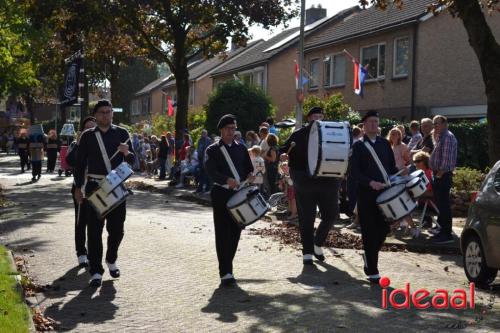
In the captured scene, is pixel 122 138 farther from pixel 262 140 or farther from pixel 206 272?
pixel 262 140

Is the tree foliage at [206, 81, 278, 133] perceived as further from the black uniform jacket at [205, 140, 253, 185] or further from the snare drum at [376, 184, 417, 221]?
the snare drum at [376, 184, 417, 221]

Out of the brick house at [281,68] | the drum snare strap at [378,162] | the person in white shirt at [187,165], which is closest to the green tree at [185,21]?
the person in white shirt at [187,165]

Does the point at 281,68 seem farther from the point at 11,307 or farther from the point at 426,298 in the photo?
the point at 11,307

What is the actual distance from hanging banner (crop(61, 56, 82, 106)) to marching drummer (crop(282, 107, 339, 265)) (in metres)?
14.2

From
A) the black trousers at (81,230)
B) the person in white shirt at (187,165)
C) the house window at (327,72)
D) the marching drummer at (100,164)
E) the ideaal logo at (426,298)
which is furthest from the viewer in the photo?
the house window at (327,72)

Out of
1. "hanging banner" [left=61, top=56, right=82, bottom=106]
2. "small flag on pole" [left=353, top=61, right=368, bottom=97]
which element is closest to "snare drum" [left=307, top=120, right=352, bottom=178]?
"hanging banner" [left=61, top=56, right=82, bottom=106]

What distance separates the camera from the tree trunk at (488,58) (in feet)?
43.3

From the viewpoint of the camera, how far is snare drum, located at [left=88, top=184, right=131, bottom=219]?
8656 mm

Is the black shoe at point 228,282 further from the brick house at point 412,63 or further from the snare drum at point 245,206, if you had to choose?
the brick house at point 412,63

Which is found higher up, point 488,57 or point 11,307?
point 488,57

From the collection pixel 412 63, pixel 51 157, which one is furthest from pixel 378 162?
pixel 51 157

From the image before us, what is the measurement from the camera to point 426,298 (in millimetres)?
8125

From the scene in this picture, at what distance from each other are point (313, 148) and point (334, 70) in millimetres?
26903

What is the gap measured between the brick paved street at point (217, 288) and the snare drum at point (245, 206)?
73 centimetres
